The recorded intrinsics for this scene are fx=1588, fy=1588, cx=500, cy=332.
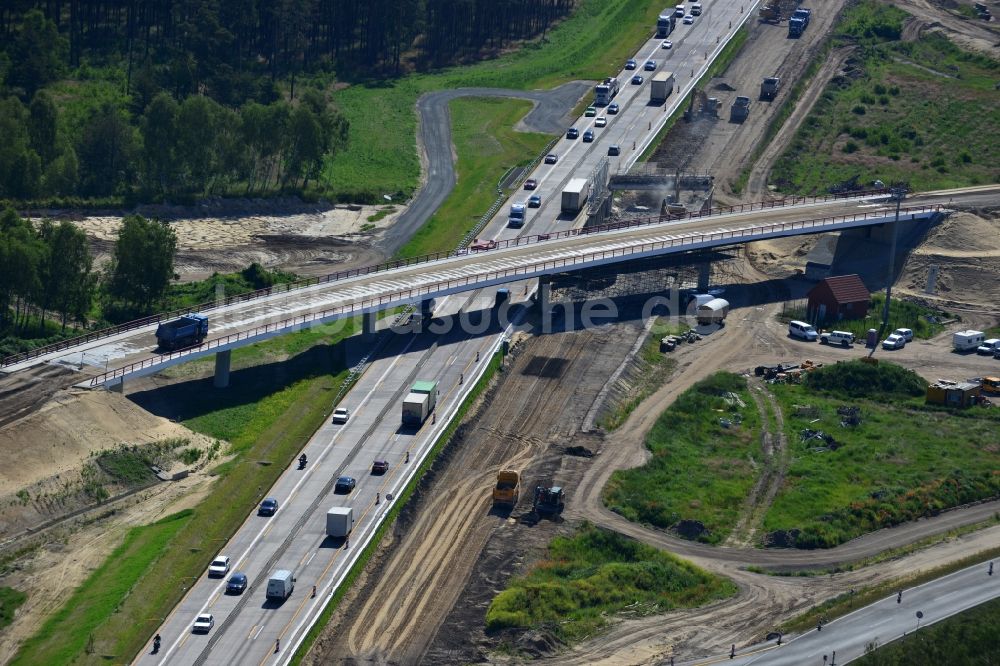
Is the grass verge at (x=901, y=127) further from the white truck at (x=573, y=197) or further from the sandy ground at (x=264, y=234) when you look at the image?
the sandy ground at (x=264, y=234)

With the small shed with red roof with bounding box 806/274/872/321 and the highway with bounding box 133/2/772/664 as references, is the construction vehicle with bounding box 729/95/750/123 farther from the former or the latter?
the small shed with red roof with bounding box 806/274/872/321

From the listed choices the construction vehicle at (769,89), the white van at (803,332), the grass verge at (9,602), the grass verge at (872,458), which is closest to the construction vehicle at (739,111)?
the construction vehicle at (769,89)

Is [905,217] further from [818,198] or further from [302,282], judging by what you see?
[302,282]

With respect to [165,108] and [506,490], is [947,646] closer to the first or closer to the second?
[506,490]

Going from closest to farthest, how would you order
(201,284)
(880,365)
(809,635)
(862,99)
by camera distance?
(809,635), (880,365), (201,284), (862,99)

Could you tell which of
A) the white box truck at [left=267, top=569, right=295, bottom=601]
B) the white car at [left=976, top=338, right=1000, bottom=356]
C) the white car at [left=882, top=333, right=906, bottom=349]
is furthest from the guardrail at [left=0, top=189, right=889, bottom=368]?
the white box truck at [left=267, top=569, right=295, bottom=601]

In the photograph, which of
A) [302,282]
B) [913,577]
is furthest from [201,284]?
[913,577]

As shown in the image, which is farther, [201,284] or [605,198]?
[605,198]
